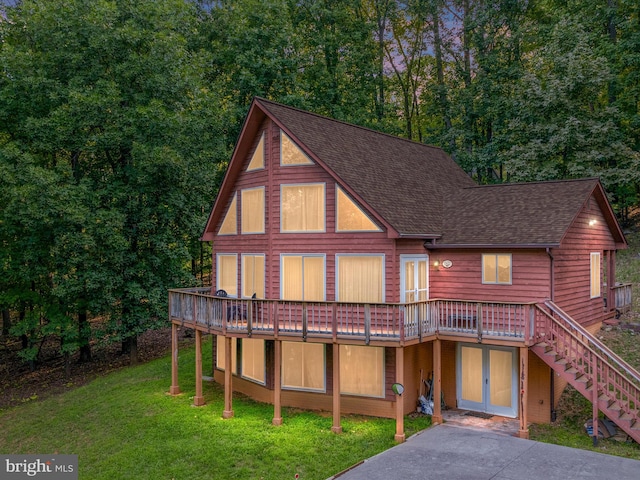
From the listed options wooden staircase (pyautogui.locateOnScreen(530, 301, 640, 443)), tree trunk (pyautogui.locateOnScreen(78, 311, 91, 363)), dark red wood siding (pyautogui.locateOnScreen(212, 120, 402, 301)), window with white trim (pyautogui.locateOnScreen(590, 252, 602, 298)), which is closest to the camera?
wooden staircase (pyautogui.locateOnScreen(530, 301, 640, 443))

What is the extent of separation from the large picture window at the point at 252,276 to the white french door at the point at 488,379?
6.94 m

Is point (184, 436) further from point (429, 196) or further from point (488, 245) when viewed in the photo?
point (429, 196)

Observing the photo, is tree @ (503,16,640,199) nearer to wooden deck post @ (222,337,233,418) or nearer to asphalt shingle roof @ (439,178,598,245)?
asphalt shingle roof @ (439,178,598,245)

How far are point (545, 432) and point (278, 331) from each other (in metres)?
7.85

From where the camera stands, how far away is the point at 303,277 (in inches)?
619

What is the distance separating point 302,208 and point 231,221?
3619mm

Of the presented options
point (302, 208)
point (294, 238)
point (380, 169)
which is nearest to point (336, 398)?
point (294, 238)

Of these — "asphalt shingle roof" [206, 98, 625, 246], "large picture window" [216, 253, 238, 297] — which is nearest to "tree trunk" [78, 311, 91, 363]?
"large picture window" [216, 253, 238, 297]

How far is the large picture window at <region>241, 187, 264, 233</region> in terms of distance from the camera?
16.7 metres

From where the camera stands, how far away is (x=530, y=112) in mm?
27000

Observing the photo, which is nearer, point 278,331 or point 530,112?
point 278,331

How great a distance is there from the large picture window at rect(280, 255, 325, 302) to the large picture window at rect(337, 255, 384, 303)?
27.0 inches

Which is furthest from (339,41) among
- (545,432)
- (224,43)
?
(545,432)

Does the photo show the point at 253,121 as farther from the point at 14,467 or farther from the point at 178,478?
the point at 14,467
